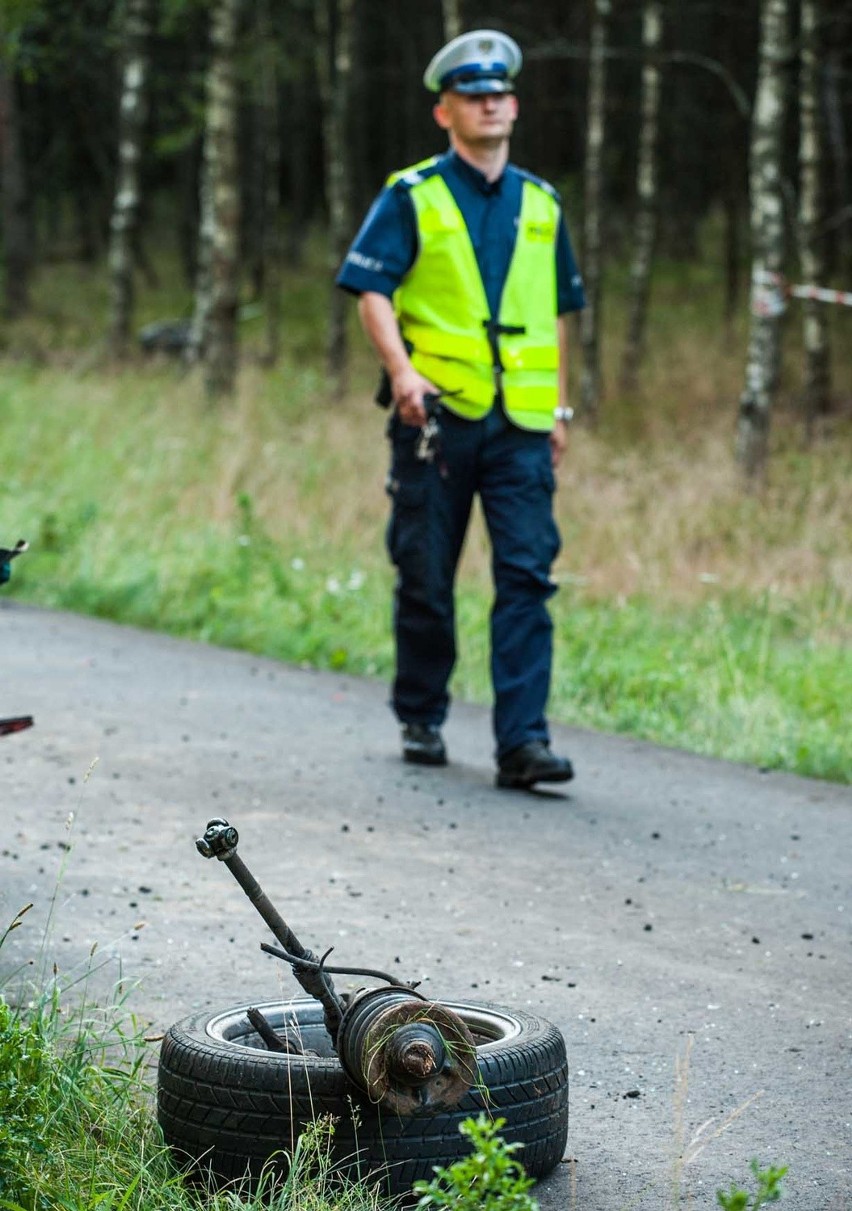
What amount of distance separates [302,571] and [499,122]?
4.62 m

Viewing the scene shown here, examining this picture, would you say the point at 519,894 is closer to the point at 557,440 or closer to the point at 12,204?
the point at 557,440

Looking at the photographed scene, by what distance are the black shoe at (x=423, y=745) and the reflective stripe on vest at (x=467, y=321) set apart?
113 centimetres

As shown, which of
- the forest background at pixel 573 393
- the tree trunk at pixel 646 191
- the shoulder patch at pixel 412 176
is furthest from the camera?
the tree trunk at pixel 646 191

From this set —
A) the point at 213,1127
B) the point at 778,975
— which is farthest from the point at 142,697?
the point at 213,1127

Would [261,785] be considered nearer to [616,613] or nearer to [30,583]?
[616,613]

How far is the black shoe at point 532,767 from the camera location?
21.1 feet

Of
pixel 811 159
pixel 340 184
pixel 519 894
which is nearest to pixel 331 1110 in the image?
pixel 519 894

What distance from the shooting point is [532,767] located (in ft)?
21.1

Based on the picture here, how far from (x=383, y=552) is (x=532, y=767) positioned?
554cm

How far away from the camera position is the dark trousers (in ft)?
21.7

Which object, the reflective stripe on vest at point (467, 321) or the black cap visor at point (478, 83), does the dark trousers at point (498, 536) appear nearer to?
the reflective stripe on vest at point (467, 321)

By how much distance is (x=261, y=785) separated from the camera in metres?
6.47

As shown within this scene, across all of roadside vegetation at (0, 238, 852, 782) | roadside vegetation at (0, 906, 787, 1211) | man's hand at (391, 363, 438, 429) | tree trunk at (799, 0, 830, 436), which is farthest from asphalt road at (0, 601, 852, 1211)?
tree trunk at (799, 0, 830, 436)

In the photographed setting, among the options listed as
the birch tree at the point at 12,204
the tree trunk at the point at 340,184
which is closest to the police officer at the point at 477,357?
the tree trunk at the point at 340,184
